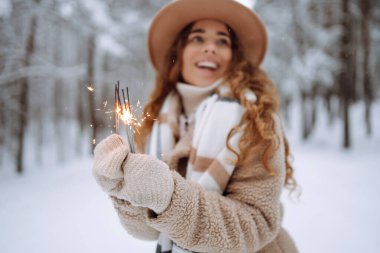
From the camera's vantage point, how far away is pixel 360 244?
10.3 ft

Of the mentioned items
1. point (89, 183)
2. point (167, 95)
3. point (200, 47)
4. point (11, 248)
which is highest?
point (200, 47)

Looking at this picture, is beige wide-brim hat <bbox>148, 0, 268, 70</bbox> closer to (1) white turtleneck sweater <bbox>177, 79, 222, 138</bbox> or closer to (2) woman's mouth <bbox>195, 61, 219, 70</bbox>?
(2) woman's mouth <bbox>195, 61, 219, 70</bbox>

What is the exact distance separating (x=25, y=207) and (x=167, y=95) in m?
4.54

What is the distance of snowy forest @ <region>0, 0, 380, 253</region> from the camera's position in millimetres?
3168

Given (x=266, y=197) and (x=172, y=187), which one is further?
(x=266, y=197)

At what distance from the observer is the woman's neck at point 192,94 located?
1.59 meters

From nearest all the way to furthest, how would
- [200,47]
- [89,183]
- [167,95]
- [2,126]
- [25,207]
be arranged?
1. [200,47]
2. [167,95]
3. [25,207]
4. [89,183]
5. [2,126]

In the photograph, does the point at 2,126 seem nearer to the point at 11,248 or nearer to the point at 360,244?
the point at 11,248

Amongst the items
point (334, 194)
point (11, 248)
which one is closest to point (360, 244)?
point (334, 194)

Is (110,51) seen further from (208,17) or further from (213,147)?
(213,147)

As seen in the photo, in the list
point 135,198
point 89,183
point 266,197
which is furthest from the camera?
point 89,183

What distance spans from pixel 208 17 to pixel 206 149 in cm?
95

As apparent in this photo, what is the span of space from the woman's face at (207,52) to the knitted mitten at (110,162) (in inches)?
36.1

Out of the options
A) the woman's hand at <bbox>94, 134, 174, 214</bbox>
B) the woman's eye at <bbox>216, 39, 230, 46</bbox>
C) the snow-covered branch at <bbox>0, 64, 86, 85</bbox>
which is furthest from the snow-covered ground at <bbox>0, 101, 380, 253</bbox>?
the snow-covered branch at <bbox>0, 64, 86, 85</bbox>
